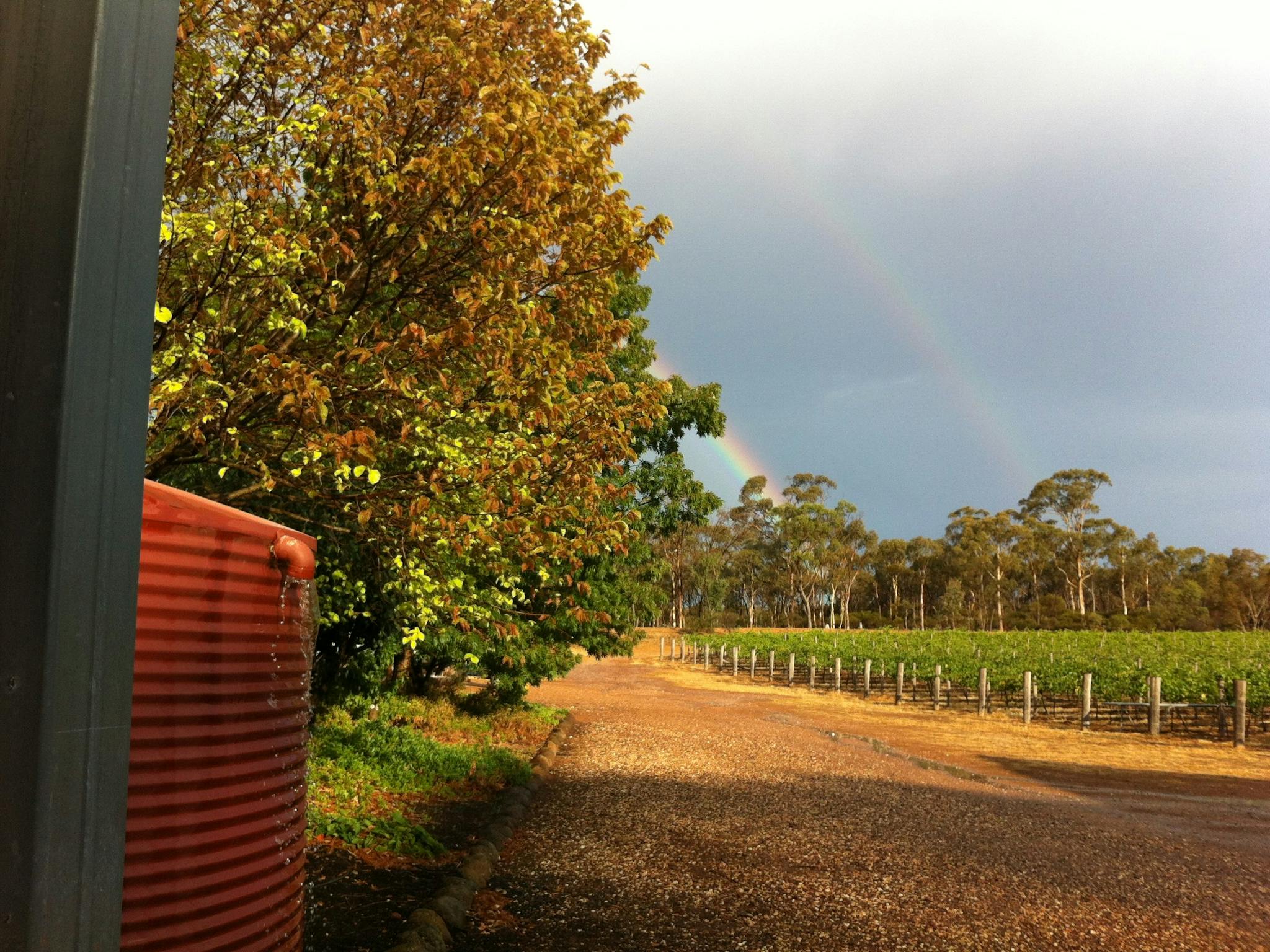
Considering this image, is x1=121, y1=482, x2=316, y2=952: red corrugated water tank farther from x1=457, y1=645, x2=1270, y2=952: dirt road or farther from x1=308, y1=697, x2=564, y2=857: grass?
x1=308, y1=697, x2=564, y2=857: grass

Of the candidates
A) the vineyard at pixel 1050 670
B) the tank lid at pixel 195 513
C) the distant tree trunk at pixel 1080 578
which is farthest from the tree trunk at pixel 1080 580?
the tank lid at pixel 195 513

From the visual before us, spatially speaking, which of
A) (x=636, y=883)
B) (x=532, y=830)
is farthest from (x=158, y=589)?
(x=532, y=830)

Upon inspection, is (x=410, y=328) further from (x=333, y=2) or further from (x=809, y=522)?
(x=809, y=522)

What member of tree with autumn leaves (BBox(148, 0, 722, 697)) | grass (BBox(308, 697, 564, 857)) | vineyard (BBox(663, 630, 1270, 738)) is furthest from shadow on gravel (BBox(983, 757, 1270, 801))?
tree with autumn leaves (BBox(148, 0, 722, 697))

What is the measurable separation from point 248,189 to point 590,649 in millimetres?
9818

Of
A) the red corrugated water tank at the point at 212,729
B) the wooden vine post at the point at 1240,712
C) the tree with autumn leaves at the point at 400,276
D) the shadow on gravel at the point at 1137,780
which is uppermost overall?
the tree with autumn leaves at the point at 400,276

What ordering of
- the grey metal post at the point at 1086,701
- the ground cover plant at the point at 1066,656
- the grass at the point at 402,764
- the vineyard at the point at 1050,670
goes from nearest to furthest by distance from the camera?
the grass at the point at 402,764
the grey metal post at the point at 1086,701
the vineyard at the point at 1050,670
the ground cover plant at the point at 1066,656

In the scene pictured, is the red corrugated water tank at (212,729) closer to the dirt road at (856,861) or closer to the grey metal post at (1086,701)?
the dirt road at (856,861)

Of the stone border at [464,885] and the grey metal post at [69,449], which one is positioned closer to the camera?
the grey metal post at [69,449]

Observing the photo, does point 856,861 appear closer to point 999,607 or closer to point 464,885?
point 464,885

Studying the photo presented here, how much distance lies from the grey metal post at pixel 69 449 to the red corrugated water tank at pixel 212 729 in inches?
27.6

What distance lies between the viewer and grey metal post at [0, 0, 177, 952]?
1077 millimetres

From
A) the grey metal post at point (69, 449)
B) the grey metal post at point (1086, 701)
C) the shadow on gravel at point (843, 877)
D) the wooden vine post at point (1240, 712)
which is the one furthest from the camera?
the grey metal post at point (1086, 701)

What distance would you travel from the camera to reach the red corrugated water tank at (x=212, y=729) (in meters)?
1.82
